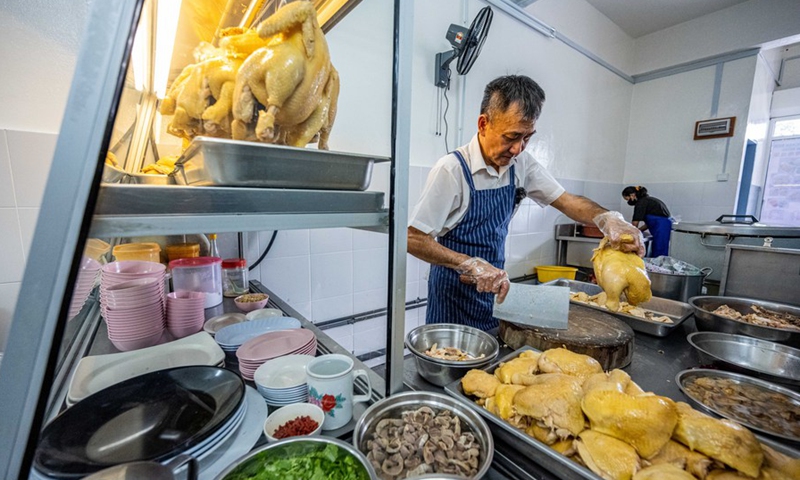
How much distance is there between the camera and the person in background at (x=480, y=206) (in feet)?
5.33

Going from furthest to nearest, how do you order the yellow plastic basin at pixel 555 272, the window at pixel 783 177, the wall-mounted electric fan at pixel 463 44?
the window at pixel 783 177
the yellow plastic basin at pixel 555 272
the wall-mounted electric fan at pixel 463 44

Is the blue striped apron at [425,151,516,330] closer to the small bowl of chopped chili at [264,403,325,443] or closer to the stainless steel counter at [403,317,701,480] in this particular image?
the stainless steel counter at [403,317,701,480]

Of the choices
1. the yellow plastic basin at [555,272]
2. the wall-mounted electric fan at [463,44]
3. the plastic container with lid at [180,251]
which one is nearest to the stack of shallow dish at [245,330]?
the plastic container with lid at [180,251]

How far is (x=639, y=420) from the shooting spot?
67cm

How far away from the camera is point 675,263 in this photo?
2318mm

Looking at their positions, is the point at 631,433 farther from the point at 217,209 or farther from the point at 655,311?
the point at 655,311

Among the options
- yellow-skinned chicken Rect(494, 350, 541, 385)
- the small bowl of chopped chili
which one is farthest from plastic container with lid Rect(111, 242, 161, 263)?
yellow-skinned chicken Rect(494, 350, 541, 385)

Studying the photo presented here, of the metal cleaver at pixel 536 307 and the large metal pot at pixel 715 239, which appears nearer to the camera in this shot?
the metal cleaver at pixel 536 307

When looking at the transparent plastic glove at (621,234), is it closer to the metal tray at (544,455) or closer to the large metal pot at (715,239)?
the metal tray at (544,455)

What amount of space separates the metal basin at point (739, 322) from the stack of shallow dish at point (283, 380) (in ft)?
5.93

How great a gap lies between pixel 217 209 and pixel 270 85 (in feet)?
1.08

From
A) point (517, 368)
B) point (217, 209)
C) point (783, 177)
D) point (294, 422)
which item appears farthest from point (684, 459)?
point (783, 177)

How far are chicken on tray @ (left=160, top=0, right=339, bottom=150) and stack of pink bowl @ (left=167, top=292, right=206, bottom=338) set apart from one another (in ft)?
2.28

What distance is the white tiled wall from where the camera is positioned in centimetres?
137
